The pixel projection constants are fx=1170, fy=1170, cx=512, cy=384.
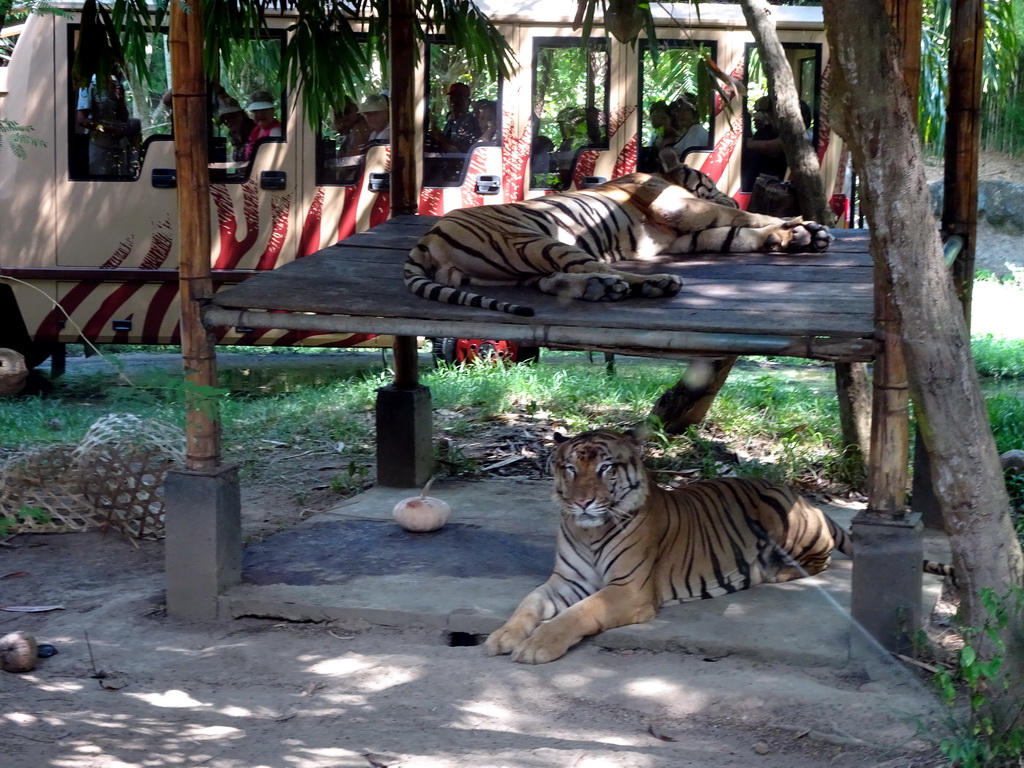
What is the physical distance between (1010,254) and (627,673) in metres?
13.3

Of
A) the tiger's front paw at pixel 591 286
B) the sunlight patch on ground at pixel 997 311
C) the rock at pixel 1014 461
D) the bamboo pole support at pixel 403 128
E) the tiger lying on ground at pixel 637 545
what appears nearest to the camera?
the tiger lying on ground at pixel 637 545

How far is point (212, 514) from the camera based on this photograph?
4.23m

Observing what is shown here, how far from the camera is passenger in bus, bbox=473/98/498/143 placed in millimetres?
8336

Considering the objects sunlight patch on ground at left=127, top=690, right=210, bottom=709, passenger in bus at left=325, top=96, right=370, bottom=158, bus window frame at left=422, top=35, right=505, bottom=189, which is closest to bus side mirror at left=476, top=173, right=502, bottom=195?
bus window frame at left=422, top=35, right=505, bottom=189

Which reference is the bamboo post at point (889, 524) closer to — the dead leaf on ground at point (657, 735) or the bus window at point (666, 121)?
the dead leaf on ground at point (657, 735)

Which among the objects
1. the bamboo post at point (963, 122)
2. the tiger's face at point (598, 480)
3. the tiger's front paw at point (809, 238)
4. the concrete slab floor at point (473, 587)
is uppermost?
the bamboo post at point (963, 122)

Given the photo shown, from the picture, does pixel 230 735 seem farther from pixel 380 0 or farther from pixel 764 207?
pixel 764 207

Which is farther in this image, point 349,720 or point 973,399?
point 349,720

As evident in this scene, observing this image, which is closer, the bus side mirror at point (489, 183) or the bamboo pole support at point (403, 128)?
the bamboo pole support at point (403, 128)

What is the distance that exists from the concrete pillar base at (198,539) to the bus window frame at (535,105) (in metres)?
4.72

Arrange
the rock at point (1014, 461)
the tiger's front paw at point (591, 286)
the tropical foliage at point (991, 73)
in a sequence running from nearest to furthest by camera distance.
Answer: the tiger's front paw at point (591, 286) → the rock at point (1014, 461) → the tropical foliage at point (991, 73)

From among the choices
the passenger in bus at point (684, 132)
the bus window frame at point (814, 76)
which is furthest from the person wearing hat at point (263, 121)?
the bus window frame at point (814, 76)

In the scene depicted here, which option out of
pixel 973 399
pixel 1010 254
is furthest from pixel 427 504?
pixel 1010 254

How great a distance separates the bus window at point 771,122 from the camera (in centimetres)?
841
